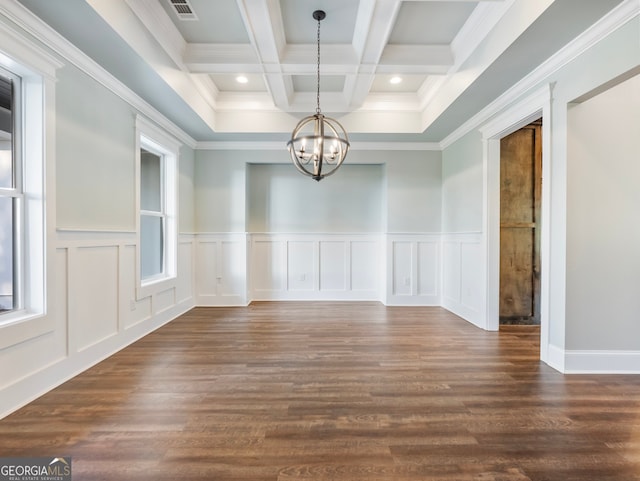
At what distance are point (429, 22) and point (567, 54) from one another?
3.55ft

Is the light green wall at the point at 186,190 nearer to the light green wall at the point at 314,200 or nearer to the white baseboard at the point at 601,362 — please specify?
the light green wall at the point at 314,200

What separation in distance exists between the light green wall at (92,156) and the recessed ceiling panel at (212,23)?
862 mm

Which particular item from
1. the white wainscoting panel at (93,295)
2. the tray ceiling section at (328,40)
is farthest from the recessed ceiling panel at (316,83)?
the white wainscoting panel at (93,295)

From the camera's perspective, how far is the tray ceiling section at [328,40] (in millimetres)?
2512

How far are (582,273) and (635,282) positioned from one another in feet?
1.28

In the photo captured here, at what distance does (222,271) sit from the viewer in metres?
4.87

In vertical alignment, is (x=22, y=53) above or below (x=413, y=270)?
above

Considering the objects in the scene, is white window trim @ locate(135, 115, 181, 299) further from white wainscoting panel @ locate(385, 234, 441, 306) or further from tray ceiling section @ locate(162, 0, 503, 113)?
white wainscoting panel @ locate(385, 234, 441, 306)

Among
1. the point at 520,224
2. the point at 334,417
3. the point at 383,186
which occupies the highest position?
the point at 383,186

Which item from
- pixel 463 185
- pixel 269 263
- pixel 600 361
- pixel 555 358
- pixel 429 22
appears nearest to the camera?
pixel 600 361

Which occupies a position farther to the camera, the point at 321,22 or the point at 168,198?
the point at 168,198

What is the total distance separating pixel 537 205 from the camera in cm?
384

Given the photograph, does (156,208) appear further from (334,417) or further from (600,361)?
(600,361)

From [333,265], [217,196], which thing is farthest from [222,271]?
[333,265]
